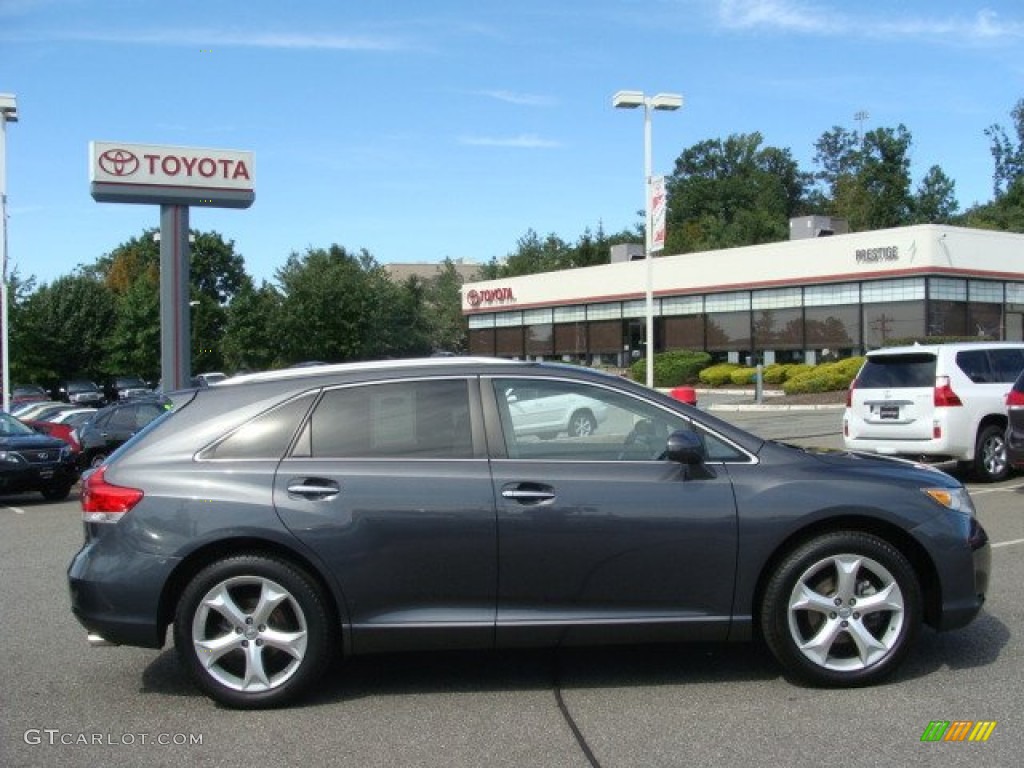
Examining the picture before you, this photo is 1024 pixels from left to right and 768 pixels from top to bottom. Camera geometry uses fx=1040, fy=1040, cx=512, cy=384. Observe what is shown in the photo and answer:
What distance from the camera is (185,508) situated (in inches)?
195

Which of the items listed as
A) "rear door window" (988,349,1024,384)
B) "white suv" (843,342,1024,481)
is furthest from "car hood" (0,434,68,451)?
"rear door window" (988,349,1024,384)

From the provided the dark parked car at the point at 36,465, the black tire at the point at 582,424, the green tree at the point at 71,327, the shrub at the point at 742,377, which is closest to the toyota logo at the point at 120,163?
the dark parked car at the point at 36,465

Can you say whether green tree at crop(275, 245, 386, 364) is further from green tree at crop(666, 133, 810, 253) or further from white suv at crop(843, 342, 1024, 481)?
white suv at crop(843, 342, 1024, 481)

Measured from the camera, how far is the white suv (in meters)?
12.6

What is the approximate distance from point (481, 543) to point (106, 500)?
6.06ft

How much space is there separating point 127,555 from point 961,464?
12103 mm

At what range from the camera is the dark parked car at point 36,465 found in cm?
1467

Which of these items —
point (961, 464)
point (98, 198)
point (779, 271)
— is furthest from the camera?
point (779, 271)

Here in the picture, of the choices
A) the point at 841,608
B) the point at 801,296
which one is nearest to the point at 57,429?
the point at 841,608

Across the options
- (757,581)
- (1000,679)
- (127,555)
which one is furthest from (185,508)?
(1000,679)

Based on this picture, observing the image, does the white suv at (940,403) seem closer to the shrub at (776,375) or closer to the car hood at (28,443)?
the car hood at (28,443)

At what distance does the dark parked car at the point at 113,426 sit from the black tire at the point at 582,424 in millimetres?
14266

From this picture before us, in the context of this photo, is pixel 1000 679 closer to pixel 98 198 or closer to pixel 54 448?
pixel 54 448

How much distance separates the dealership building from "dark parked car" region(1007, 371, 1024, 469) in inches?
826
